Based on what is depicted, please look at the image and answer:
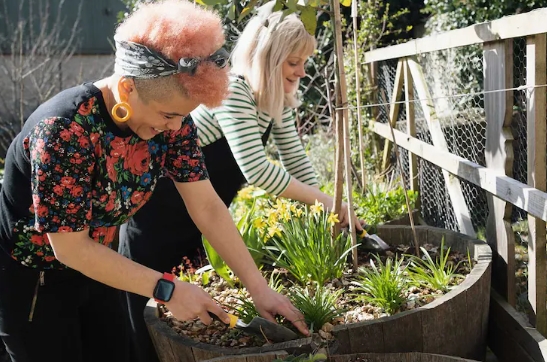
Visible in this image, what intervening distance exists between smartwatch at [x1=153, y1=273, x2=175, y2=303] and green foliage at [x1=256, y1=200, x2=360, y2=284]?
103 cm

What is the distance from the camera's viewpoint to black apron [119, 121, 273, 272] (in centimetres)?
308

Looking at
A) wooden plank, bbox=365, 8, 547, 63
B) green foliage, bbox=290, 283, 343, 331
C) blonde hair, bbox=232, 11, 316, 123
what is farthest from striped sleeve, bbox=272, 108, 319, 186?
green foliage, bbox=290, 283, 343, 331

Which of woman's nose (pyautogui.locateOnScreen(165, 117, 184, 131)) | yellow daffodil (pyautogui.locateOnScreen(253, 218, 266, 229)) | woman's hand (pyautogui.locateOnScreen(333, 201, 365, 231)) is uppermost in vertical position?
woman's nose (pyautogui.locateOnScreen(165, 117, 184, 131))

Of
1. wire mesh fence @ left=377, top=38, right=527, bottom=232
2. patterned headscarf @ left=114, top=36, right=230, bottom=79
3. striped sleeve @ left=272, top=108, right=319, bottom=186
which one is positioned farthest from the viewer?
wire mesh fence @ left=377, top=38, right=527, bottom=232

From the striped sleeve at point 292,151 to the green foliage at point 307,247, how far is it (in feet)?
1.02

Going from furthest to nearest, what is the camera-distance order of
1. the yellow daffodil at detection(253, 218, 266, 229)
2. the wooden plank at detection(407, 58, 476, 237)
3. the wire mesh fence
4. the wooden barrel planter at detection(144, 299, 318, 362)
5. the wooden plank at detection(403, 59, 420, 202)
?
the wooden plank at detection(403, 59, 420, 202)
the wire mesh fence
the wooden plank at detection(407, 58, 476, 237)
the yellow daffodil at detection(253, 218, 266, 229)
the wooden barrel planter at detection(144, 299, 318, 362)

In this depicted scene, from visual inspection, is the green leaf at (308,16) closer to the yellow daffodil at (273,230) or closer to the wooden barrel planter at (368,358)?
the yellow daffodil at (273,230)

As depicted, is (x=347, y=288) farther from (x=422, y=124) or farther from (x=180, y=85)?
(x=422, y=124)

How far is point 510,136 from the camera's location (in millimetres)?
2738

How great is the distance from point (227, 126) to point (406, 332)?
1176mm

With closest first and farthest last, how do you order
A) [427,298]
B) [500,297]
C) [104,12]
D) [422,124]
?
[427,298] → [500,297] → [422,124] → [104,12]

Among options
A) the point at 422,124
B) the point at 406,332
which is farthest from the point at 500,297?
the point at 422,124

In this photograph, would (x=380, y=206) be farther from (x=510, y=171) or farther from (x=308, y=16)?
(x=308, y=16)

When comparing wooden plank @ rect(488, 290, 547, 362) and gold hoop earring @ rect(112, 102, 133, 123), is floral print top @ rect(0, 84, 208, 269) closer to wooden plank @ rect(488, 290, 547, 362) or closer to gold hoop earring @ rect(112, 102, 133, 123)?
gold hoop earring @ rect(112, 102, 133, 123)
